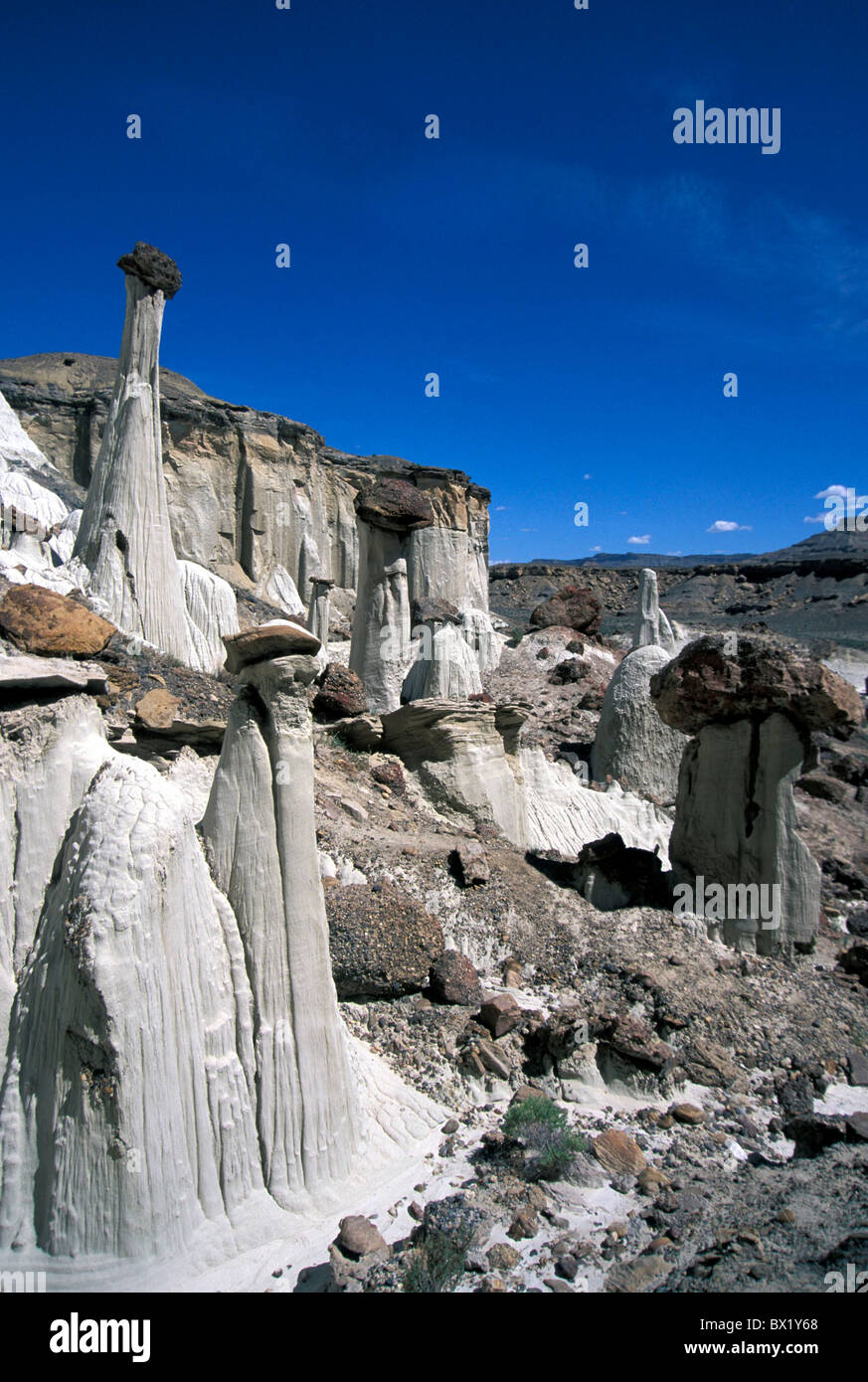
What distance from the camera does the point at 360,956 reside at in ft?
18.4

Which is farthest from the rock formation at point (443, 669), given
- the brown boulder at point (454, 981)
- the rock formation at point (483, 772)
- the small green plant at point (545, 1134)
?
the small green plant at point (545, 1134)

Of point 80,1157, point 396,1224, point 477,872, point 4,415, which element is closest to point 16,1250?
point 80,1157

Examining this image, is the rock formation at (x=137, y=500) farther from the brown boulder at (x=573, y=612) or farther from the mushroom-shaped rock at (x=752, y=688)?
the brown boulder at (x=573, y=612)

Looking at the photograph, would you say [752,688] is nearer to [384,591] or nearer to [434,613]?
[384,591]

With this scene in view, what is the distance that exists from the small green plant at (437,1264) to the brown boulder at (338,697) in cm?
665

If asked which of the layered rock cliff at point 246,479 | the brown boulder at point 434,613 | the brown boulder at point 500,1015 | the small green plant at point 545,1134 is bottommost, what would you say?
the small green plant at point 545,1134

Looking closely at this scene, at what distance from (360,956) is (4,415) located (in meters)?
17.8

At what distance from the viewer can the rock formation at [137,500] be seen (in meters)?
11.4

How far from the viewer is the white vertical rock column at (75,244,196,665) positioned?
11453mm

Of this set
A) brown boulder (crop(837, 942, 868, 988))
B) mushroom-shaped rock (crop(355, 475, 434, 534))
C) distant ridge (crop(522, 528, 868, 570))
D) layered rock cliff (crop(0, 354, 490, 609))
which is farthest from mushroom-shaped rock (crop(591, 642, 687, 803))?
distant ridge (crop(522, 528, 868, 570))

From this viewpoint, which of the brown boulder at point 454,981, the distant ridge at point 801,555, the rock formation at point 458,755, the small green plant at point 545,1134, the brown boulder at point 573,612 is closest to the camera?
the small green plant at point 545,1134

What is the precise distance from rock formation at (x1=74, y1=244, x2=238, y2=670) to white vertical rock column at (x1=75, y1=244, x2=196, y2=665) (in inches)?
0.6

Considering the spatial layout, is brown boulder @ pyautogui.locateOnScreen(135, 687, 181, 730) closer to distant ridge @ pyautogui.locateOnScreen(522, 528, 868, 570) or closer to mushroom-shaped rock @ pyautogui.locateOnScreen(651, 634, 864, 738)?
mushroom-shaped rock @ pyautogui.locateOnScreen(651, 634, 864, 738)
